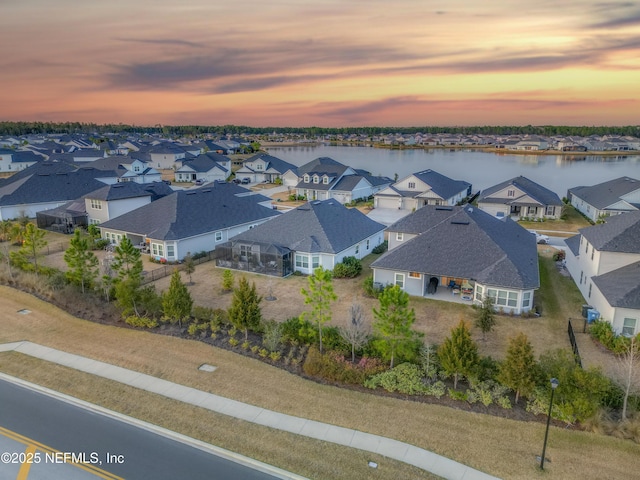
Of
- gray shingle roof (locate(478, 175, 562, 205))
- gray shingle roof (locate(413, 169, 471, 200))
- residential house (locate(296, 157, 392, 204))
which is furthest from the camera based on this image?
residential house (locate(296, 157, 392, 204))

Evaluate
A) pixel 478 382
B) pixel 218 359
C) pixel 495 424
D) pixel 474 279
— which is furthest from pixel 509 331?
pixel 218 359

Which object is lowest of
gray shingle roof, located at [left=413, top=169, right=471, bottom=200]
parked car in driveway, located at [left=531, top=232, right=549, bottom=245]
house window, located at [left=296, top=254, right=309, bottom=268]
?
parked car in driveway, located at [left=531, top=232, right=549, bottom=245]

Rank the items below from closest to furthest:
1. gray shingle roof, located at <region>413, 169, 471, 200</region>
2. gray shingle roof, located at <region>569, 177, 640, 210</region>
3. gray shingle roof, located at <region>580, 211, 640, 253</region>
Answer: gray shingle roof, located at <region>580, 211, 640, 253</region> → gray shingle roof, located at <region>569, 177, 640, 210</region> → gray shingle roof, located at <region>413, 169, 471, 200</region>

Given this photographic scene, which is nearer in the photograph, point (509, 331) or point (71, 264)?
point (509, 331)

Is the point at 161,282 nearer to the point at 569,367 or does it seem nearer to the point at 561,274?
the point at 569,367

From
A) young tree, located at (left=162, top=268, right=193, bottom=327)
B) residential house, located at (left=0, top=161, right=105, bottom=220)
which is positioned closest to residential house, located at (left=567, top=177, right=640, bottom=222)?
young tree, located at (left=162, top=268, right=193, bottom=327)

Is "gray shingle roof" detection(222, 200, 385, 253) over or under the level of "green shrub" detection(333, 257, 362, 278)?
over

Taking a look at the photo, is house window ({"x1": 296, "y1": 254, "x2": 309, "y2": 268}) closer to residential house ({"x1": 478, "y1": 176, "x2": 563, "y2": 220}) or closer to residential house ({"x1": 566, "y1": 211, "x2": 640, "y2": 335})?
residential house ({"x1": 566, "y1": 211, "x2": 640, "y2": 335})
